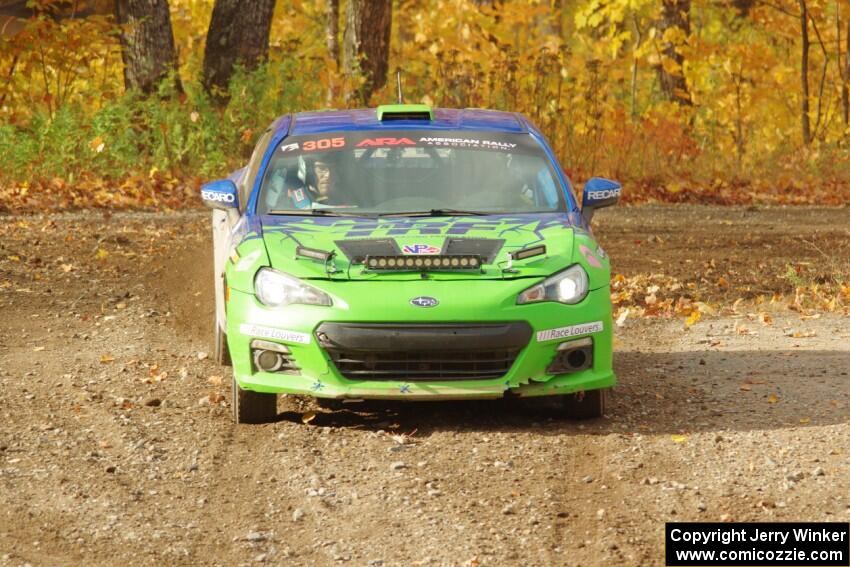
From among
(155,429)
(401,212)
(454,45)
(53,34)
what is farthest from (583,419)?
(454,45)

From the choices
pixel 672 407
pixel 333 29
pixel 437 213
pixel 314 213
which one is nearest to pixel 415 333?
pixel 437 213

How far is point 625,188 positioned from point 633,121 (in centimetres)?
206

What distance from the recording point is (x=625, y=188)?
1978cm

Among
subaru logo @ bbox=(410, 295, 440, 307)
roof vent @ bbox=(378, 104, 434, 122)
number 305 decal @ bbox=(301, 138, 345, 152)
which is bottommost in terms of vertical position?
subaru logo @ bbox=(410, 295, 440, 307)

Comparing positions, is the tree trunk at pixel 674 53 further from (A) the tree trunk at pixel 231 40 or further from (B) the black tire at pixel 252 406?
(B) the black tire at pixel 252 406

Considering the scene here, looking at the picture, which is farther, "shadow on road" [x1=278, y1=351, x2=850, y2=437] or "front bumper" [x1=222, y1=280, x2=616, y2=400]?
"shadow on road" [x1=278, y1=351, x2=850, y2=437]

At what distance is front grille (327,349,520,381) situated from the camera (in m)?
7.25

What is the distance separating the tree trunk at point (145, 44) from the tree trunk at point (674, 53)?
8.59m

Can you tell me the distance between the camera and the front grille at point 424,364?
7.25m

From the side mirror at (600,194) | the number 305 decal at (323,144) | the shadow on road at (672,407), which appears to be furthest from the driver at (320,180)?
the side mirror at (600,194)

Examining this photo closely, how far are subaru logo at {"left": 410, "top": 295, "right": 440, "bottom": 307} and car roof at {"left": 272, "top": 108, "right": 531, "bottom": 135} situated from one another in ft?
6.19

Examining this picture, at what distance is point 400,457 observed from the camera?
6918 mm

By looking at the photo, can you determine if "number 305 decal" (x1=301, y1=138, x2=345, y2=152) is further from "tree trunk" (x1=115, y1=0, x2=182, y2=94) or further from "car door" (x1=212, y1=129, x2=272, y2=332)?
"tree trunk" (x1=115, y1=0, x2=182, y2=94)

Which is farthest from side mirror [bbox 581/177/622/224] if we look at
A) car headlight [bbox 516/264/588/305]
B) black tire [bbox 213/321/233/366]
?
black tire [bbox 213/321/233/366]
